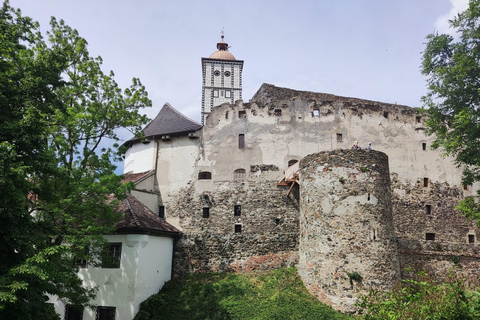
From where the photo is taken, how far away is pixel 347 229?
44.4 ft

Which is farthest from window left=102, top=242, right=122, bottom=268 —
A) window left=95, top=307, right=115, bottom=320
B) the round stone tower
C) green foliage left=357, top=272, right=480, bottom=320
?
green foliage left=357, top=272, right=480, bottom=320

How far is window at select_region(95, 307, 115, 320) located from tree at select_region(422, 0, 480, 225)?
14271mm

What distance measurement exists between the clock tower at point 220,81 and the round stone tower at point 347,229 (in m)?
29.8

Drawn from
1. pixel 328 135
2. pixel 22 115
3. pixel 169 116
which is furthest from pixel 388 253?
pixel 169 116

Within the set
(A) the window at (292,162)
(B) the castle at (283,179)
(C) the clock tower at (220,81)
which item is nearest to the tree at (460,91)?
(B) the castle at (283,179)

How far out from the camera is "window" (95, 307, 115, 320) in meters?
13.7

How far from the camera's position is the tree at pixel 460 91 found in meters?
14.3

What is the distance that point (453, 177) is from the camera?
2088 centimetres

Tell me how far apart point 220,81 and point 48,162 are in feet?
120

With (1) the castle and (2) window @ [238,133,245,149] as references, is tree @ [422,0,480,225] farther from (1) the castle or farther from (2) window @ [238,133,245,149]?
(2) window @ [238,133,245,149]

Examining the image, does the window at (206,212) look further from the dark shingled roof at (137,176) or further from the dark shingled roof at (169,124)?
the dark shingled roof at (169,124)

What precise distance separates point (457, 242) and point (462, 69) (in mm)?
10074

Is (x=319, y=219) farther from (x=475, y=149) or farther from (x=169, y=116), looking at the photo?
(x=169, y=116)

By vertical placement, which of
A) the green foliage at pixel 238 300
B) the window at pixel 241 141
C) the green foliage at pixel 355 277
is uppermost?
the window at pixel 241 141
